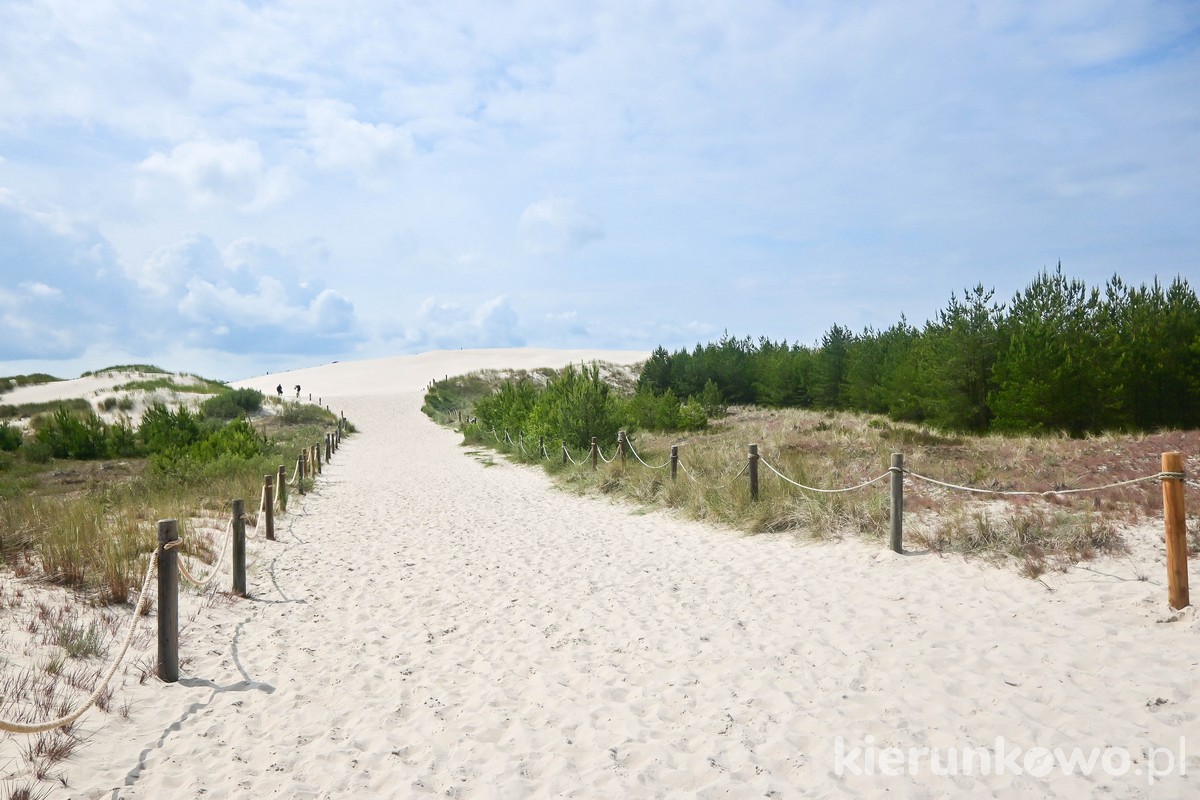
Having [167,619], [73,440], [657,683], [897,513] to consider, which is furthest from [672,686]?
[73,440]

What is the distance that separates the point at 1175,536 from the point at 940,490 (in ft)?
20.1

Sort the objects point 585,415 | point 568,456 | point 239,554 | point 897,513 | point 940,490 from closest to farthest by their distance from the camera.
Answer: point 239,554, point 897,513, point 940,490, point 568,456, point 585,415

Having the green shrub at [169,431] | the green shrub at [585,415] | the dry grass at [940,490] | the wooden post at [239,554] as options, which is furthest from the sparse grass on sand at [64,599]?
the green shrub at [169,431]

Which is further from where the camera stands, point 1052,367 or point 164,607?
point 1052,367

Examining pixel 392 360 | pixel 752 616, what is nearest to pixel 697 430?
pixel 752 616

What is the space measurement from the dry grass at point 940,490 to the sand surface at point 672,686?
0.64 m

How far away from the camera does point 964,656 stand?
A: 5.57m

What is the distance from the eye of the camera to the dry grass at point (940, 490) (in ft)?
27.1

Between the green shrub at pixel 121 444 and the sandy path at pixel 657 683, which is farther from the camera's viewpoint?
the green shrub at pixel 121 444

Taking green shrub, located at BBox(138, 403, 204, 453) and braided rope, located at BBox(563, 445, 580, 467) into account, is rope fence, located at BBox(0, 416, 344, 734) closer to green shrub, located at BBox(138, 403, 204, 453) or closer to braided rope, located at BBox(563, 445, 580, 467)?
braided rope, located at BBox(563, 445, 580, 467)

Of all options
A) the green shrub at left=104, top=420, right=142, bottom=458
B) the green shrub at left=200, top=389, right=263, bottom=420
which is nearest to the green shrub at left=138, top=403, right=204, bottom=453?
the green shrub at left=104, top=420, right=142, bottom=458

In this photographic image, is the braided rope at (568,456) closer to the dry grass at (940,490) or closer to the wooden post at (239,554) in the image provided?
the dry grass at (940,490)

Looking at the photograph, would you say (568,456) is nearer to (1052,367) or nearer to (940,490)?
(940,490)

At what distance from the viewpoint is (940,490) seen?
1190 cm
